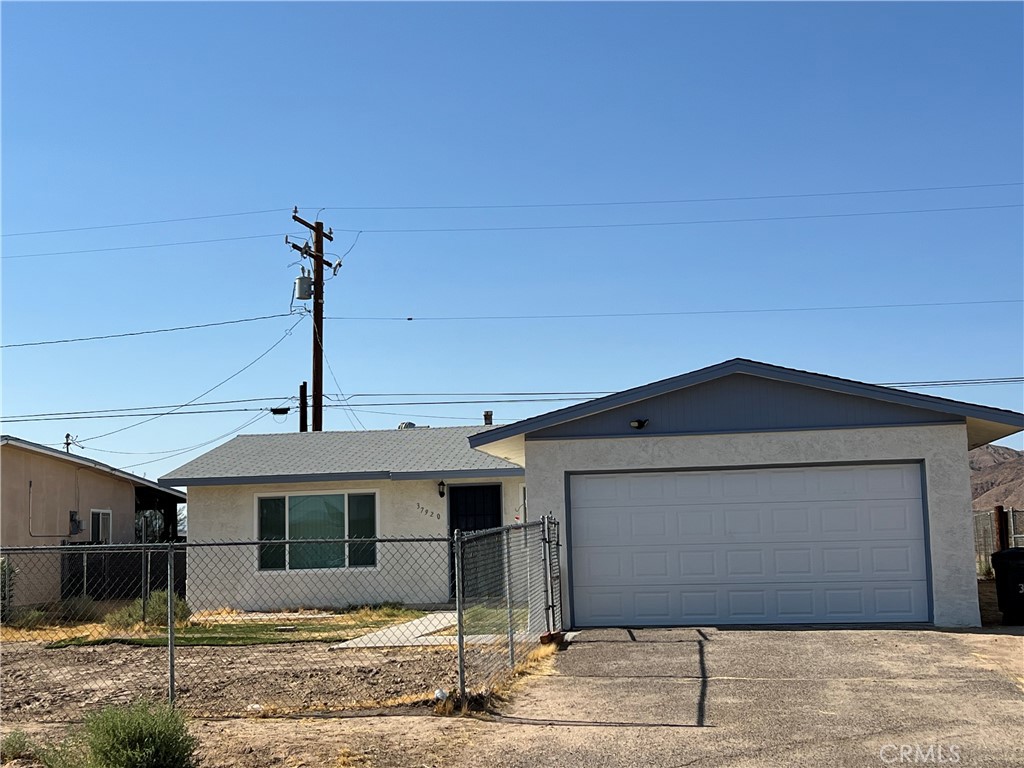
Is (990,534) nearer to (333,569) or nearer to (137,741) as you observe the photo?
(333,569)

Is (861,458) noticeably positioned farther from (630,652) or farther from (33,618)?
(33,618)

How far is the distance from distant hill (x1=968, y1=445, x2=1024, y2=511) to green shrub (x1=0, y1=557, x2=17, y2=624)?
4076 centimetres

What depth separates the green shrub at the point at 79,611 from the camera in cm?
2047

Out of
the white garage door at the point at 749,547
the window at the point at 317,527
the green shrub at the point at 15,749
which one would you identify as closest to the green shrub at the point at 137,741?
the green shrub at the point at 15,749

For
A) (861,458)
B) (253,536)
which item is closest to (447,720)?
(861,458)

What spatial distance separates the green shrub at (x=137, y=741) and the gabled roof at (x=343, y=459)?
46.0 feet

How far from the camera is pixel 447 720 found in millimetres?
8773

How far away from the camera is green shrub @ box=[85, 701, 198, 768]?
698cm

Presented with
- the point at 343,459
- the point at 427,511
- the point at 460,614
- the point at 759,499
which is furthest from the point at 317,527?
the point at 460,614

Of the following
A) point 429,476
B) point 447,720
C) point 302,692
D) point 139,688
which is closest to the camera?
point 447,720

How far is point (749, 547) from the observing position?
599 inches

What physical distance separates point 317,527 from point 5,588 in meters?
5.92

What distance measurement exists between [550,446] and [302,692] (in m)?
5.98

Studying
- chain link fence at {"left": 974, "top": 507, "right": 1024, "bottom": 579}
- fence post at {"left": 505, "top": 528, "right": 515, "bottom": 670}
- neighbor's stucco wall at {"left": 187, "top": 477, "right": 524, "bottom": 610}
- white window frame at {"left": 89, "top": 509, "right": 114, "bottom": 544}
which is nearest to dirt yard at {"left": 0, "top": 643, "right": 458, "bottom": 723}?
fence post at {"left": 505, "top": 528, "right": 515, "bottom": 670}
